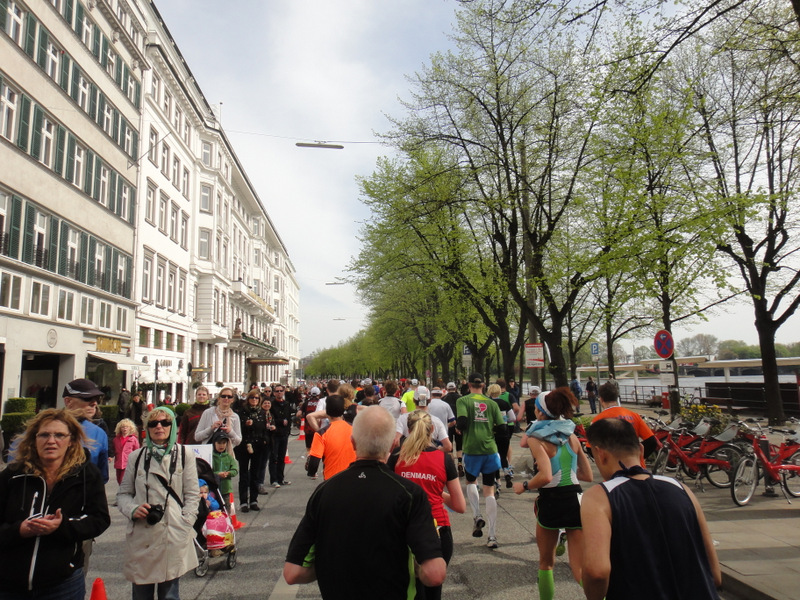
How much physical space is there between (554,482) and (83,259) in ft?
78.8

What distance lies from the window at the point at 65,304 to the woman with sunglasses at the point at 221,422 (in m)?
17.5

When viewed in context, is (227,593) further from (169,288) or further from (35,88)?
(169,288)

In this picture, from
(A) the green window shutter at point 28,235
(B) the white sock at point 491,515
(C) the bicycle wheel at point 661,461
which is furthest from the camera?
(A) the green window shutter at point 28,235

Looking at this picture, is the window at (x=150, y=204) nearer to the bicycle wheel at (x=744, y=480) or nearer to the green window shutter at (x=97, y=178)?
the green window shutter at (x=97, y=178)

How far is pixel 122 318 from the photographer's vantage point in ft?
94.1

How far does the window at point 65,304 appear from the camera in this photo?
22.4 meters

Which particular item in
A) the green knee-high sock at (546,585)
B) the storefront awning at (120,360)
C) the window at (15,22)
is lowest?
the green knee-high sock at (546,585)

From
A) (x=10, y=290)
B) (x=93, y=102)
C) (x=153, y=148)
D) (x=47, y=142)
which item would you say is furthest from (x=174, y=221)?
(x=10, y=290)

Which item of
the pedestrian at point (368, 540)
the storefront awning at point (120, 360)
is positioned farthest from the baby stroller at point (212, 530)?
the storefront awning at point (120, 360)

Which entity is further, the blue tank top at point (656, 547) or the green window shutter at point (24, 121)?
the green window shutter at point (24, 121)

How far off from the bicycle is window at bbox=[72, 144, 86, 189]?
2398 cm

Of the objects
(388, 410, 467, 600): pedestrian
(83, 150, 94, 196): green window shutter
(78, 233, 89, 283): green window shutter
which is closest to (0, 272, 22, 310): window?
(78, 233, 89, 283): green window shutter

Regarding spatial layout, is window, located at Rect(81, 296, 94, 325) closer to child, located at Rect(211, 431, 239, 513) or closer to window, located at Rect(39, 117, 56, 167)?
window, located at Rect(39, 117, 56, 167)

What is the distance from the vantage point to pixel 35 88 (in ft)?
66.8
